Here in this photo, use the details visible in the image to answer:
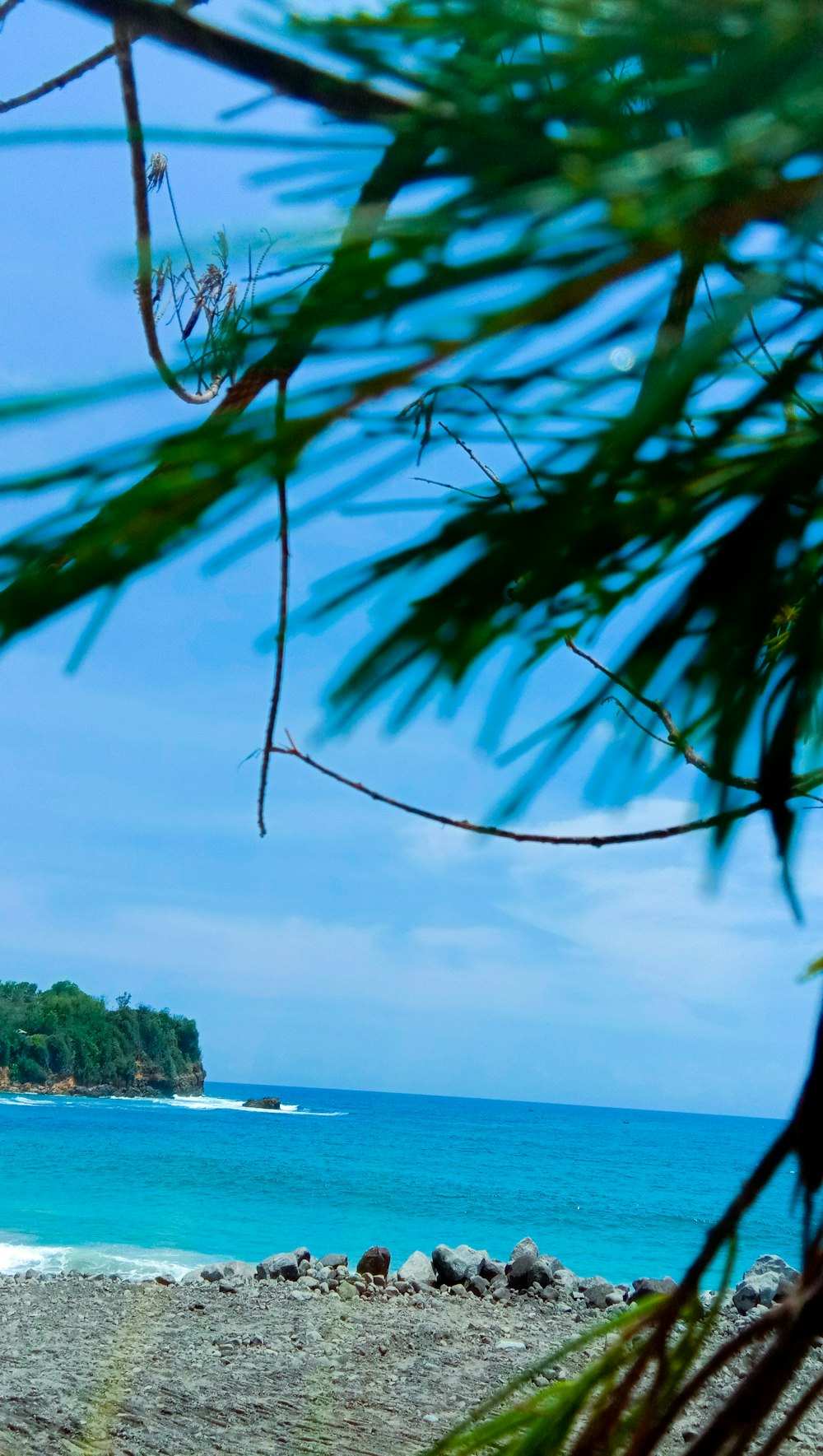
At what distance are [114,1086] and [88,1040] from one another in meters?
3.81

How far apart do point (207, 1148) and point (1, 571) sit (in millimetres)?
22450

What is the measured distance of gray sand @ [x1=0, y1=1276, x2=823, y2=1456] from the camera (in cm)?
231

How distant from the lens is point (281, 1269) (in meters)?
4.33

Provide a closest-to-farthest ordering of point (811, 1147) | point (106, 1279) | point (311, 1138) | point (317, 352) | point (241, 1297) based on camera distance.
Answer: point (317, 352), point (811, 1147), point (241, 1297), point (106, 1279), point (311, 1138)

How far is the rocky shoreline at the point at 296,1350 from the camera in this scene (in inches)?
92.0

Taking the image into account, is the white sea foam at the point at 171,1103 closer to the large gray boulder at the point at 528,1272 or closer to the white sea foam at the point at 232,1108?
the white sea foam at the point at 232,1108

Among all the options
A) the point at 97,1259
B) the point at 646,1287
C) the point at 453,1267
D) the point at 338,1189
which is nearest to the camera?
the point at 646,1287

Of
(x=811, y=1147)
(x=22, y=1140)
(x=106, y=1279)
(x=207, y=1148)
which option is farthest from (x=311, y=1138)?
(x=811, y=1147)

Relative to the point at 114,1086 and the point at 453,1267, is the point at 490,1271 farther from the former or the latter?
the point at 114,1086

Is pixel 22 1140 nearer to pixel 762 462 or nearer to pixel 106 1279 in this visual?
pixel 106 1279

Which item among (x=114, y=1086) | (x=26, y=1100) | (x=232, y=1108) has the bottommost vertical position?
(x=26, y=1100)

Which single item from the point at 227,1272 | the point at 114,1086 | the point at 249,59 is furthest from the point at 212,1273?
the point at 114,1086

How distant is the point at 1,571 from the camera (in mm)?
258

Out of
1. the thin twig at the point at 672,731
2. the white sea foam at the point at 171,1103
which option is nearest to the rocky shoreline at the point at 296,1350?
the thin twig at the point at 672,731
